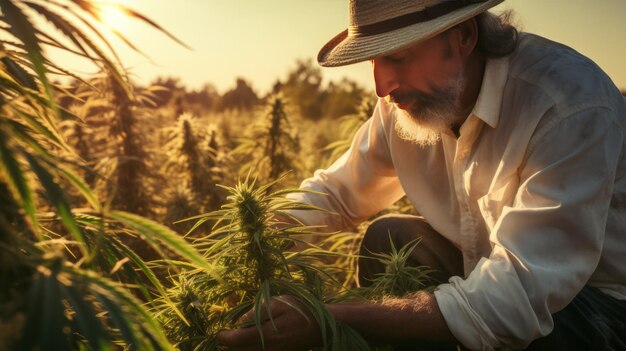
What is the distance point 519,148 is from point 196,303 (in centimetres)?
120

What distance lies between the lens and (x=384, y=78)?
233 cm

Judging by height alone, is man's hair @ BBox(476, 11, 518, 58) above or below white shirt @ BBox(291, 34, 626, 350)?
above

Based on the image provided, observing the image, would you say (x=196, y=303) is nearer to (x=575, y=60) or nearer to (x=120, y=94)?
(x=575, y=60)

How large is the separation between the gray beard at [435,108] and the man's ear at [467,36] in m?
0.09

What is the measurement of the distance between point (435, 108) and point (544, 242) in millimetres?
652

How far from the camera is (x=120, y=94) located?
4.06 m

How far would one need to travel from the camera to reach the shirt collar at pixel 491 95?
2305 mm

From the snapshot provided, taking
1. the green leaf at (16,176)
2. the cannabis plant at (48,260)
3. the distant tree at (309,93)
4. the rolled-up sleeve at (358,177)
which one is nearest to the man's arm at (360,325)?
the cannabis plant at (48,260)

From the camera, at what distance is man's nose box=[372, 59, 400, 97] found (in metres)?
2.32

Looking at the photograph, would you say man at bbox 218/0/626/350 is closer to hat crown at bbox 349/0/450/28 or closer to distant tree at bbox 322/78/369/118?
hat crown at bbox 349/0/450/28

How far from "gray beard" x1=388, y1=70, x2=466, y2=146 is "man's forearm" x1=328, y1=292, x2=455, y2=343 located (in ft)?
2.31

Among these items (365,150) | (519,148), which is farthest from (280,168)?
(519,148)

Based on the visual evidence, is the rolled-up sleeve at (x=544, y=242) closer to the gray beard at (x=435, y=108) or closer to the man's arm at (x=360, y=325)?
the man's arm at (x=360, y=325)

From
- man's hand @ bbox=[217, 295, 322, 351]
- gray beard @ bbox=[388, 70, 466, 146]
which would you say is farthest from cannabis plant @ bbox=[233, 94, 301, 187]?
man's hand @ bbox=[217, 295, 322, 351]
